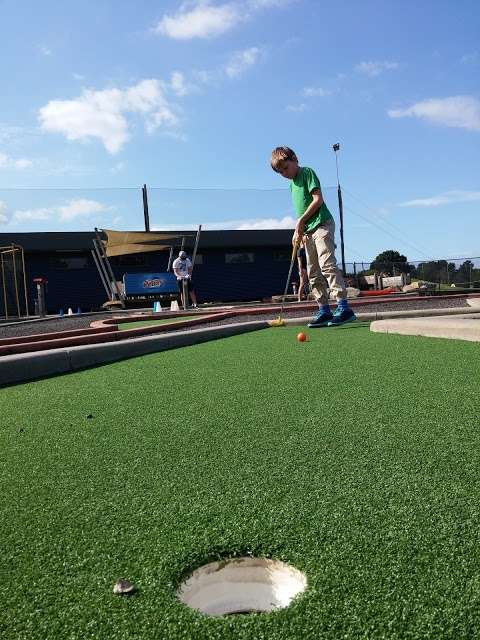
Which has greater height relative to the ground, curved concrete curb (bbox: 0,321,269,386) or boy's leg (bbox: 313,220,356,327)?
boy's leg (bbox: 313,220,356,327)

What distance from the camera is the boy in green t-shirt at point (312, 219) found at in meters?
6.68

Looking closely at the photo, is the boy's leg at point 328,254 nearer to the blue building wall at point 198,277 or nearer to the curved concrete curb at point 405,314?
the curved concrete curb at point 405,314

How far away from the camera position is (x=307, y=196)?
6785mm

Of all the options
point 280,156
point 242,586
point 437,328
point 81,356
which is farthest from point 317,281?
point 242,586

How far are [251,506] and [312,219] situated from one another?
18.0ft

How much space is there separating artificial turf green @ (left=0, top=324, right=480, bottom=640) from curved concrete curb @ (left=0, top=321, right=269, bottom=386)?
124 centimetres

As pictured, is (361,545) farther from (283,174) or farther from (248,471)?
(283,174)

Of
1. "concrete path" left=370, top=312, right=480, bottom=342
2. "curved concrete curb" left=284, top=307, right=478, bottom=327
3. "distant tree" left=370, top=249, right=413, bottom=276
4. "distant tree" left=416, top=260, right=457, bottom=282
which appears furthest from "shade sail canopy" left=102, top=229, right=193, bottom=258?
"concrete path" left=370, top=312, right=480, bottom=342

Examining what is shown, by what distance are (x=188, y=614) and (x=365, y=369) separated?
9.21 ft

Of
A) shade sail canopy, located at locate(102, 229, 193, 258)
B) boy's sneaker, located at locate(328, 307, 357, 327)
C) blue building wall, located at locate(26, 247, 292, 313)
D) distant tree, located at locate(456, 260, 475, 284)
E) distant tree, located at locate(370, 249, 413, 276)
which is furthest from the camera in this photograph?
distant tree, located at locate(370, 249, 413, 276)

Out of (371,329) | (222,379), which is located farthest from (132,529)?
(371,329)

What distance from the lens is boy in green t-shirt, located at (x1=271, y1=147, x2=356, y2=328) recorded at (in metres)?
6.68

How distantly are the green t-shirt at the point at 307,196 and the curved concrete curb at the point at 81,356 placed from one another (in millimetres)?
1811

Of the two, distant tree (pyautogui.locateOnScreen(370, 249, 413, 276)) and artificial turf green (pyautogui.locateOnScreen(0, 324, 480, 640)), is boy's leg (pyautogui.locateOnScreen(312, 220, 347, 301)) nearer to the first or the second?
artificial turf green (pyautogui.locateOnScreen(0, 324, 480, 640))
